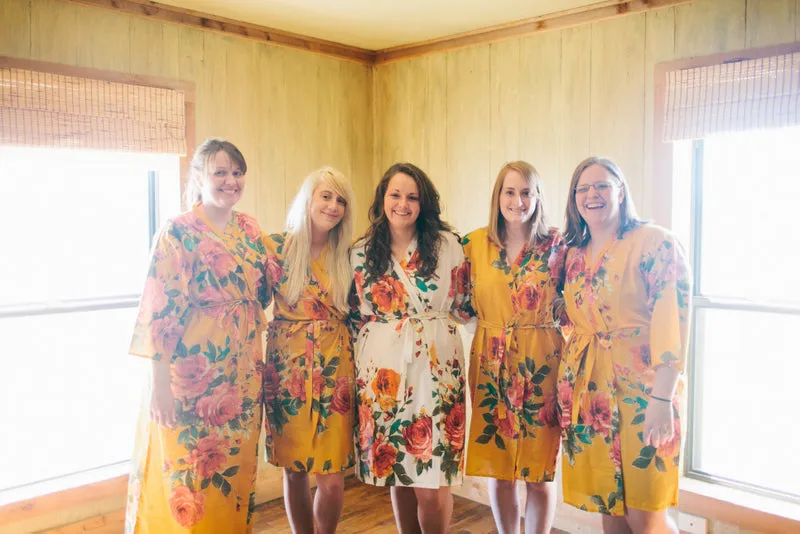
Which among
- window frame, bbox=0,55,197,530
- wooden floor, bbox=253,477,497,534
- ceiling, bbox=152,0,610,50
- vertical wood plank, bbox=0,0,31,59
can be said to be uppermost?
ceiling, bbox=152,0,610,50

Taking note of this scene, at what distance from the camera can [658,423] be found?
6.93 ft

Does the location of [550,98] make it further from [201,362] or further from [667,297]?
[201,362]

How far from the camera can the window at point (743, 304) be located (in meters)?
2.81

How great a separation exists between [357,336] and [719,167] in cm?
166

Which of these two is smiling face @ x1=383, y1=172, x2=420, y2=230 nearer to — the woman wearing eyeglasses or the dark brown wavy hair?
the dark brown wavy hair

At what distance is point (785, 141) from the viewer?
2.79 metres

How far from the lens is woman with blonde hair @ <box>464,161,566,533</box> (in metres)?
2.44

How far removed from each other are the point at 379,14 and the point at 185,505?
219 cm

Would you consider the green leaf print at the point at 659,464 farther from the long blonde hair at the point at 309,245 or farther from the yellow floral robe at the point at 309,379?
the long blonde hair at the point at 309,245

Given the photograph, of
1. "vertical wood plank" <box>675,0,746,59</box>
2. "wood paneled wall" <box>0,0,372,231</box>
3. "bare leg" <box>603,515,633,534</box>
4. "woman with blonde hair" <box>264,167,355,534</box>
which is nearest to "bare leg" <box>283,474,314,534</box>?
"woman with blonde hair" <box>264,167,355,534</box>

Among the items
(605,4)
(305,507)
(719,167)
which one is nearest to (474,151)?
(605,4)

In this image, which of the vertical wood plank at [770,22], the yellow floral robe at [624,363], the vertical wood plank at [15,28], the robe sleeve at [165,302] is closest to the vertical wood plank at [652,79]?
the vertical wood plank at [770,22]

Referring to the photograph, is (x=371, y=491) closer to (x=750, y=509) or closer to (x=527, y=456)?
(x=527, y=456)

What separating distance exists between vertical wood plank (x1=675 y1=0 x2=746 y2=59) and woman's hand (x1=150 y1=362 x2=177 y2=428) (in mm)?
2249
